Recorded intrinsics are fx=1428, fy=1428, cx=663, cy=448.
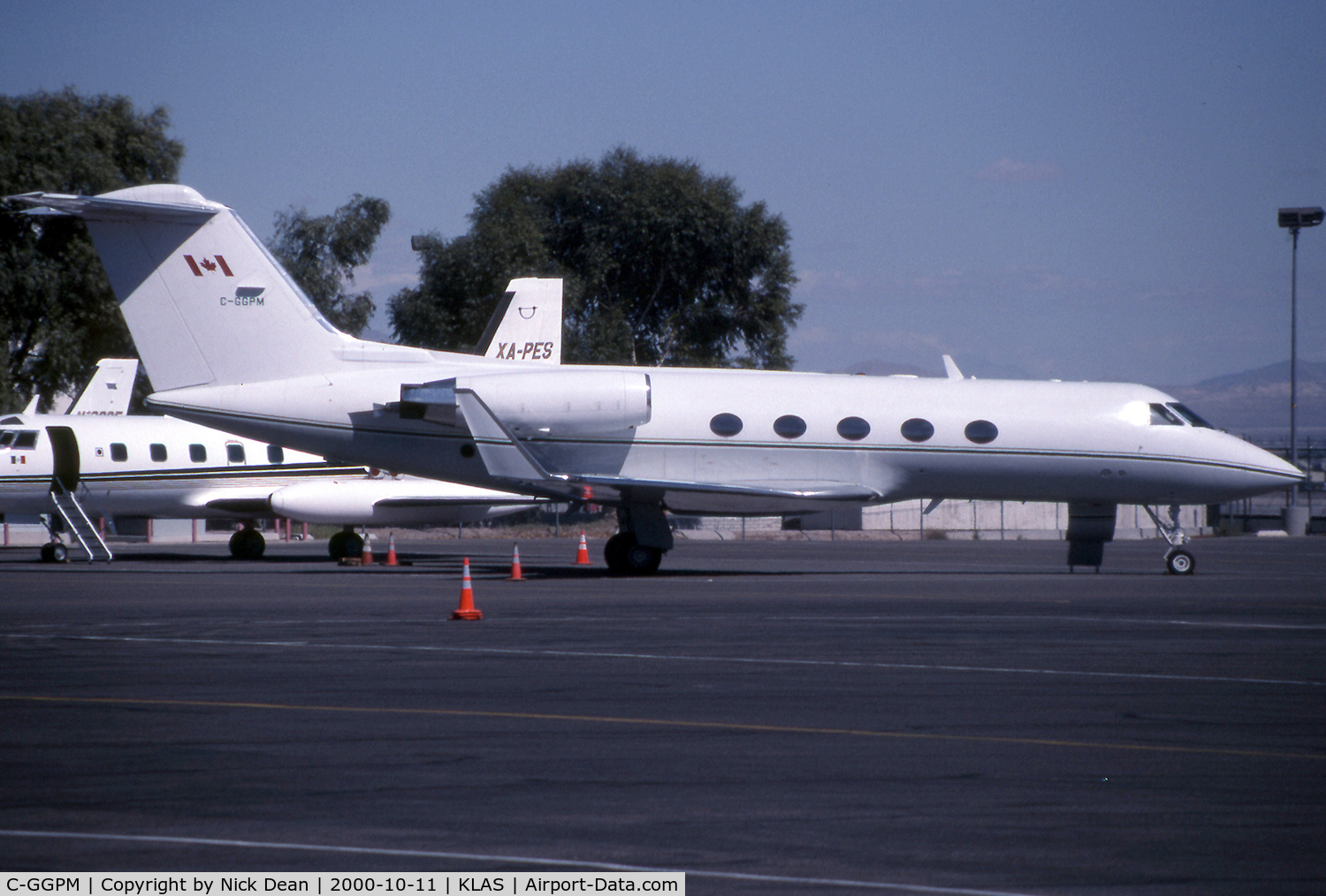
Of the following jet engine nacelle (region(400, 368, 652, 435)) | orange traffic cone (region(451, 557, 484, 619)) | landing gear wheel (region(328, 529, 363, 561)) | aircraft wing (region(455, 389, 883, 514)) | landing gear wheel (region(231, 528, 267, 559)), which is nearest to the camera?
orange traffic cone (region(451, 557, 484, 619))

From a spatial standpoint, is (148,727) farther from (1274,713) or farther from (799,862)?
(1274,713)

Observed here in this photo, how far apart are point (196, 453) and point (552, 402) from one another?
34.9 ft

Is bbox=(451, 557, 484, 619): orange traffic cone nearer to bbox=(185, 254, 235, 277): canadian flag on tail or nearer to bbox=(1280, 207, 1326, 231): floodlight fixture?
bbox=(185, 254, 235, 277): canadian flag on tail

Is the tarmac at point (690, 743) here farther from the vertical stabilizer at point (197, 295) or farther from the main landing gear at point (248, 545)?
the main landing gear at point (248, 545)

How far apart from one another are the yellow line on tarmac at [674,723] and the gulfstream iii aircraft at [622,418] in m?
12.5

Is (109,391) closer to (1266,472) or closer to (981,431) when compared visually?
(981,431)

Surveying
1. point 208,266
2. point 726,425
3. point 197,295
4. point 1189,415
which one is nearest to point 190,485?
point 197,295

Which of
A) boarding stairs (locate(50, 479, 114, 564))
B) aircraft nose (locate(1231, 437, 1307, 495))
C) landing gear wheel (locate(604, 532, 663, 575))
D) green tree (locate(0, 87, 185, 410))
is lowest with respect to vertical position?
landing gear wheel (locate(604, 532, 663, 575))

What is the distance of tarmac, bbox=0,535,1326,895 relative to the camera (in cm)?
528

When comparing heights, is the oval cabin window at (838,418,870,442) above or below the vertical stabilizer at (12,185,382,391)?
below

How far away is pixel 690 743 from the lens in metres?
7.55

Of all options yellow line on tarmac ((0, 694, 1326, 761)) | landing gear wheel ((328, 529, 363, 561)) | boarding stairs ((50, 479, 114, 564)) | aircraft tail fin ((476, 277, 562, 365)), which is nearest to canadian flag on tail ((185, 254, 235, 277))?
boarding stairs ((50, 479, 114, 564))

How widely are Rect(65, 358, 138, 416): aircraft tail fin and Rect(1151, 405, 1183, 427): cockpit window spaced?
25534mm

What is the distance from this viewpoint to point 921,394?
905 inches
